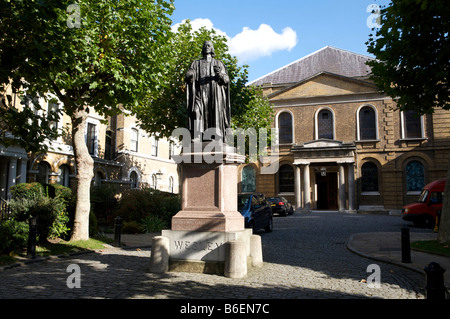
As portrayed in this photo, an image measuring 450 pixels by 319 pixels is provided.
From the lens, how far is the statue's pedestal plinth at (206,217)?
6695mm

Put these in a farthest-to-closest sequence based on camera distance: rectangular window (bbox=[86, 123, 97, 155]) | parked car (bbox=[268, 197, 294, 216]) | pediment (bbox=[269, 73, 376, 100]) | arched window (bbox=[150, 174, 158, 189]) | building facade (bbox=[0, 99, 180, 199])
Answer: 1. pediment (bbox=[269, 73, 376, 100])
2. arched window (bbox=[150, 174, 158, 189])
3. parked car (bbox=[268, 197, 294, 216])
4. rectangular window (bbox=[86, 123, 97, 155])
5. building facade (bbox=[0, 99, 180, 199])

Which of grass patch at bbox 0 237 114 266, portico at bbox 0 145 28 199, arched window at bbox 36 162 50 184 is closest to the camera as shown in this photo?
grass patch at bbox 0 237 114 266

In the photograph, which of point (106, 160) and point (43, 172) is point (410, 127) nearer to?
point (106, 160)

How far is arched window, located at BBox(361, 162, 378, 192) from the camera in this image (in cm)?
3203

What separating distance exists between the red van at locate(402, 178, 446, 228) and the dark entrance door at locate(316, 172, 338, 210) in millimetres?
14573

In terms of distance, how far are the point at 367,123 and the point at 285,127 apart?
7654 mm

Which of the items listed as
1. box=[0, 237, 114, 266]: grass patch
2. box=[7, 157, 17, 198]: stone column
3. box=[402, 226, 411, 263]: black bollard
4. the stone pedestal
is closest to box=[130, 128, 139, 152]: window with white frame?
box=[7, 157, 17, 198]: stone column

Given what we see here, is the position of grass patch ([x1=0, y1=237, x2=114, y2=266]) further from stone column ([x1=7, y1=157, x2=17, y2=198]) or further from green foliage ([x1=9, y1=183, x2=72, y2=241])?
stone column ([x1=7, y1=157, x2=17, y2=198])

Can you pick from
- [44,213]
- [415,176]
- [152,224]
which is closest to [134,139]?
[152,224]

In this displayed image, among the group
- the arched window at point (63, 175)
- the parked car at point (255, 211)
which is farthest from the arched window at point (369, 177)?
the arched window at point (63, 175)

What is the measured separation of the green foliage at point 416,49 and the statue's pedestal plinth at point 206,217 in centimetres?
605

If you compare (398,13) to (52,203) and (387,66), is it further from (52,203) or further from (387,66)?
(52,203)

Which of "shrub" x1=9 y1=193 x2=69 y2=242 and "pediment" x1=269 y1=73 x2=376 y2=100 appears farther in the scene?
"pediment" x1=269 y1=73 x2=376 y2=100

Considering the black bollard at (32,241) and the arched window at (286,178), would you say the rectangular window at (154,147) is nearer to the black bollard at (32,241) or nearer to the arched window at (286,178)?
the arched window at (286,178)
